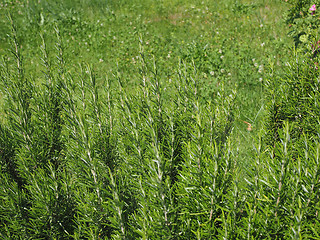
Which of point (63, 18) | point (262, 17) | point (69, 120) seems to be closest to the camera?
point (69, 120)

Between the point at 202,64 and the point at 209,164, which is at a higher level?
the point at 209,164

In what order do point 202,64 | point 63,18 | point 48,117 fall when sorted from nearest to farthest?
point 48,117, point 202,64, point 63,18

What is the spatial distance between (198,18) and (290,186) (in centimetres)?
885

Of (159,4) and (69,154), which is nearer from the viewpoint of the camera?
(69,154)

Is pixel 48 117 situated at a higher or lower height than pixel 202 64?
higher

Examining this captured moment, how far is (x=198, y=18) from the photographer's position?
9.49 meters

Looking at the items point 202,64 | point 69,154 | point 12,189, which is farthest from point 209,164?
point 202,64

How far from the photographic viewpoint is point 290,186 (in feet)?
4.62

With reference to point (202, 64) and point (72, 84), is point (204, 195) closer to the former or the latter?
point (72, 84)

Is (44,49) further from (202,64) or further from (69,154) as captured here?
(202,64)

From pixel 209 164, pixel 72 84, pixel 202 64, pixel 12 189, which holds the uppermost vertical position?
pixel 72 84

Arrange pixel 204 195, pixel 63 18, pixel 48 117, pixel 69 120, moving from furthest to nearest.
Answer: pixel 63 18 → pixel 48 117 → pixel 69 120 → pixel 204 195

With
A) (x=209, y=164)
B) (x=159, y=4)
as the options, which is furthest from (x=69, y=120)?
(x=159, y=4)

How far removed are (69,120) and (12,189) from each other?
0.54 m
